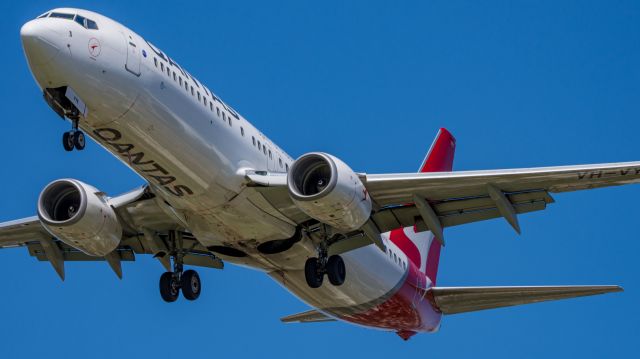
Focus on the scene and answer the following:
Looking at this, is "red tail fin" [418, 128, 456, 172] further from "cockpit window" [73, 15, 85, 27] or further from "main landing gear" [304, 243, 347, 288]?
"cockpit window" [73, 15, 85, 27]

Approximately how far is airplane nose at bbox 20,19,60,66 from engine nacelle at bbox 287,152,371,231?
6.50 meters

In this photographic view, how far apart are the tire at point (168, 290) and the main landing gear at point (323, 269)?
3.90 meters

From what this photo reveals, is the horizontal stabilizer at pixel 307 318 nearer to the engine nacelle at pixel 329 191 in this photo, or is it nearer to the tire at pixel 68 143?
the engine nacelle at pixel 329 191

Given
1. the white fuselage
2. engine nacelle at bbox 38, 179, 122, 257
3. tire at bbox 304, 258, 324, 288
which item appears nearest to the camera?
the white fuselage

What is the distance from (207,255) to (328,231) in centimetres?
536

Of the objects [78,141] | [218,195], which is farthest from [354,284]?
[78,141]

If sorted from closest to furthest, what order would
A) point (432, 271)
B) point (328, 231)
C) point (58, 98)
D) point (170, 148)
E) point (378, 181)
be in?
point (58, 98), point (170, 148), point (378, 181), point (328, 231), point (432, 271)

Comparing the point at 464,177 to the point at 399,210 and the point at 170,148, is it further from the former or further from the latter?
the point at 170,148

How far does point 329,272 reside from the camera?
90.9 ft

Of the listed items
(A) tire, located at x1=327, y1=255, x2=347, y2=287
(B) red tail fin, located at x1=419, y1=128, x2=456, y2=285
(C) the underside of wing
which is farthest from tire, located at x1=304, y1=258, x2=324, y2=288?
(B) red tail fin, located at x1=419, y1=128, x2=456, y2=285

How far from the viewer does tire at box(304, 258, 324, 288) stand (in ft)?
91.3

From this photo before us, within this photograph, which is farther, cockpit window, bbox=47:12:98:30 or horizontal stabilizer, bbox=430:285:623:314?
horizontal stabilizer, bbox=430:285:623:314

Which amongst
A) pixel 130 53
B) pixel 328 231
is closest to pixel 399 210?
pixel 328 231

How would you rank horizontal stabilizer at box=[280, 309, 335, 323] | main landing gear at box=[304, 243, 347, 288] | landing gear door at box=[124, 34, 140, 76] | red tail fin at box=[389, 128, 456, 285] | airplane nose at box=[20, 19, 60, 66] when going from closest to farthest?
airplane nose at box=[20, 19, 60, 66] → landing gear door at box=[124, 34, 140, 76] → main landing gear at box=[304, 243, 347, 288] → horizontal stabilizer at box=[280, 309, 335, 323] → red tail fin at box=[389, 128, 456, 285]
